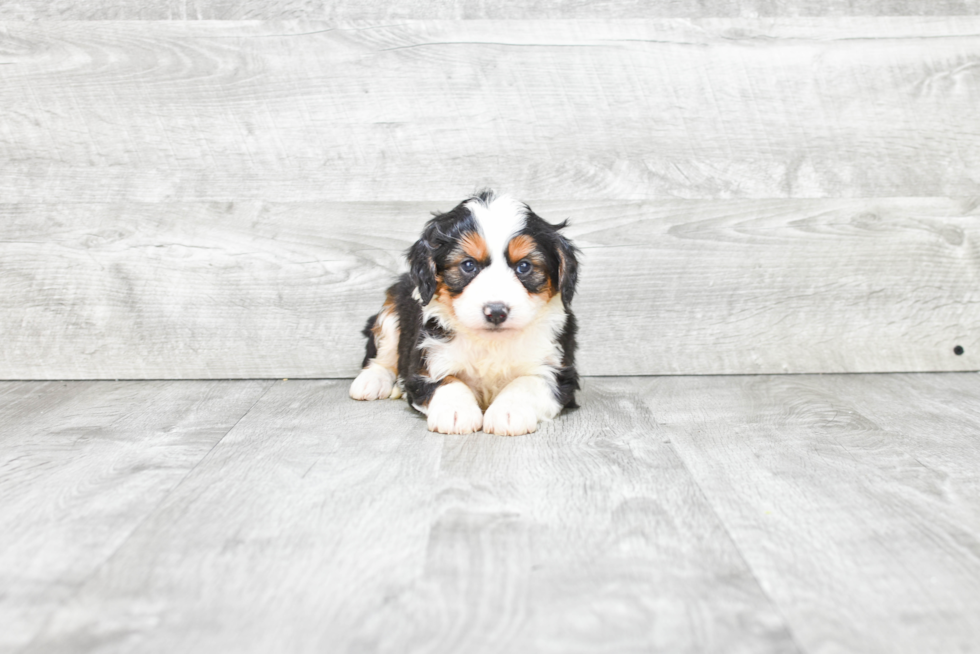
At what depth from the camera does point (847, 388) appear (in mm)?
3107

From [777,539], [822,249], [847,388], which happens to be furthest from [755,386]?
[777,539]

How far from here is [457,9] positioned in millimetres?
3209

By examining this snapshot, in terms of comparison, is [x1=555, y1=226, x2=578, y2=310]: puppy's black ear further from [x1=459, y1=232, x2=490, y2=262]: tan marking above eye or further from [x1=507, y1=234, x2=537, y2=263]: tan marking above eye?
[x1=459, y1=232, x2=490, y2=262]: tan marking above eye

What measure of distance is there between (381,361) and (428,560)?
5.41 ft

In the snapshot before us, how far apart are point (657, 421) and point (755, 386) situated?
0.75 metres

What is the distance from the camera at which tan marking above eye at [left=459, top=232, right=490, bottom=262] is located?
96.2 inches

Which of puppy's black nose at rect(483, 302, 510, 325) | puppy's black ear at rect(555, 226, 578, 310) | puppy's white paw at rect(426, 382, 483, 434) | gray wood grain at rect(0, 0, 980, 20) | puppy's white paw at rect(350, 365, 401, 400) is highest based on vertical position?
gray wood grain at rect(0, 0, 980, 20)

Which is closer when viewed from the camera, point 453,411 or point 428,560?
point 428,560

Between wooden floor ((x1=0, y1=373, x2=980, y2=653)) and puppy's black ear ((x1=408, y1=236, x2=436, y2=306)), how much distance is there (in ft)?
1.39

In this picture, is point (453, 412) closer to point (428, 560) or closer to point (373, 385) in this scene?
point (373, 385)

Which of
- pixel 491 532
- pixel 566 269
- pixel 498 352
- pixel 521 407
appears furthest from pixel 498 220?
pixel 491 532

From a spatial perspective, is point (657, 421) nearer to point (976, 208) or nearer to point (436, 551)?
point (436, 551)

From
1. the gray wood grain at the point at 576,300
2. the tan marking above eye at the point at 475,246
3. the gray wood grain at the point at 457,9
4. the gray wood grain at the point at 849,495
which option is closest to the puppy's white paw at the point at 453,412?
the tan marking above eye at the point at 475,246

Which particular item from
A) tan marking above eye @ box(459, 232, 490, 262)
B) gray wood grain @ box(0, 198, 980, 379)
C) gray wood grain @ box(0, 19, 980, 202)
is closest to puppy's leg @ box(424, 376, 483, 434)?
tan marking above eye @ box(459, 232, 490, 262)
